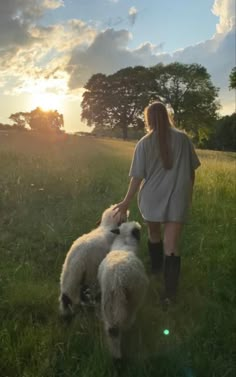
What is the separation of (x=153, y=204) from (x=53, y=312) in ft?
5.95

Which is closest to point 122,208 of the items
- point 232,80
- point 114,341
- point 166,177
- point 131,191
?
point 131,191

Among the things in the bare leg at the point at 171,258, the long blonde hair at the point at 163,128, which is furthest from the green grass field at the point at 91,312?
the long blonde hair at the point at 163,128

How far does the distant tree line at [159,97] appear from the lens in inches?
2233

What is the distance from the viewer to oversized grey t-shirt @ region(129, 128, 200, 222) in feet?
17.5

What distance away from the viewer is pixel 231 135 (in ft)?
219

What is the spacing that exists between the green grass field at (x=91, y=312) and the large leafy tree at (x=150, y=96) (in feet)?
153

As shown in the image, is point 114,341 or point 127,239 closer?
point 114,341

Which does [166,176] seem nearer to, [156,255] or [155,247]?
[155,247]

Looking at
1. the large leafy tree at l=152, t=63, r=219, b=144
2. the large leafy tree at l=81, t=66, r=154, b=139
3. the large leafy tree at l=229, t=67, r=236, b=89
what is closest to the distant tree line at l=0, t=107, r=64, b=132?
the large leafy tree at l=81, t=66, r=154, b=139

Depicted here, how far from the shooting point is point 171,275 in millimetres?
5441

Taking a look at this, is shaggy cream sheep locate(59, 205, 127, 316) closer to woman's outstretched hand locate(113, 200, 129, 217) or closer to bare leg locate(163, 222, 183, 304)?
woman's outstretched hand locate(113, 200, 129, 217)

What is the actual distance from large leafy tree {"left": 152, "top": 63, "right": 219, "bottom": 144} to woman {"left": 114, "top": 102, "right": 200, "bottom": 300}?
5069 centimetres

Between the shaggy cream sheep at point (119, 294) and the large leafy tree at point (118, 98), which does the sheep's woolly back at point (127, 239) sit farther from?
the large leafy tree at point (118, 98)

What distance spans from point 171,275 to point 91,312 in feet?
3.69
